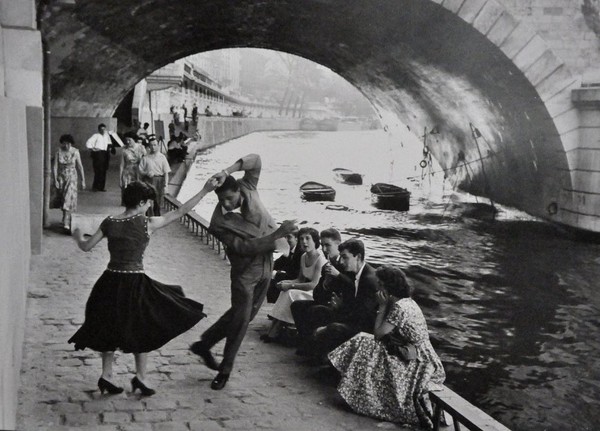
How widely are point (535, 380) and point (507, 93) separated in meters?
9.91

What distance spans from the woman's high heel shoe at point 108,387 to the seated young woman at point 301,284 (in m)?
1.74

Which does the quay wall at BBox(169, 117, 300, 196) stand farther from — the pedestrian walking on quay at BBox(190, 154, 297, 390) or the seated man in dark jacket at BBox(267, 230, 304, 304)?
the pedestrian walking on quay at BBox(190, 154, 297, 390)

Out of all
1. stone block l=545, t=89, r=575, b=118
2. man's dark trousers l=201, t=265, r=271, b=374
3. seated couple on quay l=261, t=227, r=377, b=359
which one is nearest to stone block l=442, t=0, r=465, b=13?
stone block l=545, t=89, r=575, b=118

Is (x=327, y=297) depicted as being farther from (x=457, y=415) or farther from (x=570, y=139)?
(x=570, y=139)

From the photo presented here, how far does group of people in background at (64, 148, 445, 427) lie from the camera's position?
4832mm

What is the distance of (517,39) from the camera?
1445 centimetres

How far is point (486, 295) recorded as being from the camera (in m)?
11.8

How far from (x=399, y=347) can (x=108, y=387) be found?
189cm

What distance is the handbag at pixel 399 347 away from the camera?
4848 mm

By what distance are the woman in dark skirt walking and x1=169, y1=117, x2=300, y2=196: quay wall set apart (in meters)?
14.6

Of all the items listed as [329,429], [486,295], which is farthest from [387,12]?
[329,429]

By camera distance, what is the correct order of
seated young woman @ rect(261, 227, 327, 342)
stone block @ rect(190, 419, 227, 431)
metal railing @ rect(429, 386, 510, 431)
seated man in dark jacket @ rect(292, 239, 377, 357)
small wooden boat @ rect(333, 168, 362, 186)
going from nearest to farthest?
1. metal railing @ rect(429, 386, 510, 431)
2. stone block @ rect(190, 419, 227, 431)
3. seated man in dark jacket @ rect(292, 239, 377, 357)
4. seated young woman @ rect(261, 227, 327, 342)
5. small wooden boat @ rect(333, 168, 362, 186)

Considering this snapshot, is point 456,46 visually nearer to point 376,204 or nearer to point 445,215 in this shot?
point 445,215

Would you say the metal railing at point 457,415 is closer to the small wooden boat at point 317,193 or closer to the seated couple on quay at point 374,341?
the seated couple on quay at point 374,341
